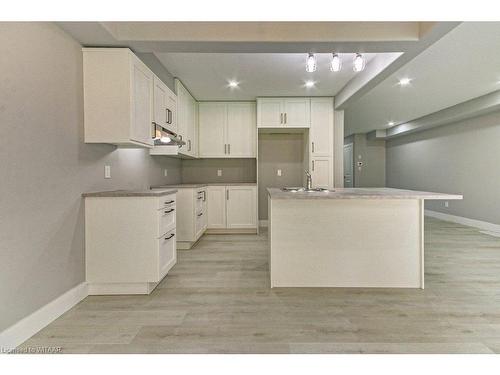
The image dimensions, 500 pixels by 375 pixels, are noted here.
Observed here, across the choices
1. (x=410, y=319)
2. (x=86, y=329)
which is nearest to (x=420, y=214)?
(x=410, y=319)

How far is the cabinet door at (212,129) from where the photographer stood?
201 inches

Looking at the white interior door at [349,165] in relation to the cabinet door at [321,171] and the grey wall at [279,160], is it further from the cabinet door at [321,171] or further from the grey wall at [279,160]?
the cabinet door at [321,171]

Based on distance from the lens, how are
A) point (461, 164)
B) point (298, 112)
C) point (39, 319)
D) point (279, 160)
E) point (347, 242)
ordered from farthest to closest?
point (461, 164), point (279, 160), point (298, 112), point (347, 242), point (39, 319)

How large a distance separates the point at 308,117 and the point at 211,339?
4.04 metres

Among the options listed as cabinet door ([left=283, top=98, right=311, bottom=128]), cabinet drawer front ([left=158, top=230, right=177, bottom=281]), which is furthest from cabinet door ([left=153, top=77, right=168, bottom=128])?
cabinet door ([left=283, top=98, right=311, bottom=128])

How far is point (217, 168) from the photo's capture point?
549cm

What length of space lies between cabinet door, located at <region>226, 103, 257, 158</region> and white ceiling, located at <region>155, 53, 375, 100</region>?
0.29 meters

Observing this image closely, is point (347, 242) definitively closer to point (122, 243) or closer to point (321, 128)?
point (122, 243)

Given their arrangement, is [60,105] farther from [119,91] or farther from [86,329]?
[86,329]

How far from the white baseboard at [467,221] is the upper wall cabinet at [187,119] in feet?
18.8

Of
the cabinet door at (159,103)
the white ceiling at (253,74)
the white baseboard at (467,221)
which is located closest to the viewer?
the cabinet door at (159,103)

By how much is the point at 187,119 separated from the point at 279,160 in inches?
82.5

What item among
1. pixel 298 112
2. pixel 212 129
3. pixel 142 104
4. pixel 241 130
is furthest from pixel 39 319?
pixel 298 112

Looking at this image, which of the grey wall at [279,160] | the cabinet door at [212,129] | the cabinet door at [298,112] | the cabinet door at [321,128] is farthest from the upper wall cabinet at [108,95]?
the grey wall at [279,160]
